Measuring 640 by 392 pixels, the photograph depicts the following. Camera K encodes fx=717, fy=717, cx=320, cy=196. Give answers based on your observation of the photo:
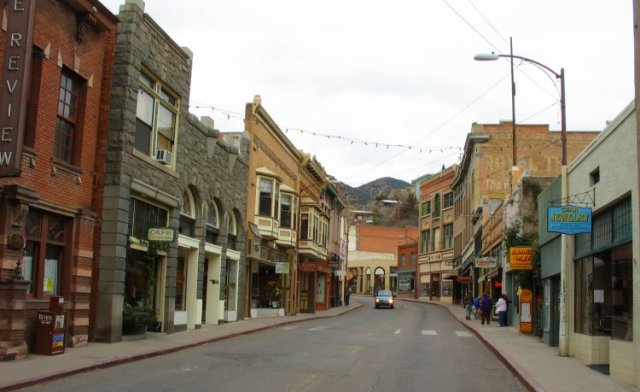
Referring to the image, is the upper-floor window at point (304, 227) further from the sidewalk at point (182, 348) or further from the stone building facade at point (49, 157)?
the stone building facade at point (49, 157)

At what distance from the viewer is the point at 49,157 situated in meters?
16.1

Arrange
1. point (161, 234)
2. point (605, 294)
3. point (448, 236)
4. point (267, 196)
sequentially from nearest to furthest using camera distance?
point (605, 294) < point (161, 234) < point (267, 196) < point (448, 236)

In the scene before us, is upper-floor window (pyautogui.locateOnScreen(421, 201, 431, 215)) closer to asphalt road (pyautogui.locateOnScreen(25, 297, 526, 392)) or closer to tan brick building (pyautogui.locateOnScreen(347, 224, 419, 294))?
tan brick building (pyautogui.locateOnScreen(347, 224, 419, 294))

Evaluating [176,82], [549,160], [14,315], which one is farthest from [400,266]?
[14,315]

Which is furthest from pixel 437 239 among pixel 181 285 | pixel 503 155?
pixel 181 285

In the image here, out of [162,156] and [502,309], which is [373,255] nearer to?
[502,309]

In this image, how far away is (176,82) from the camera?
22766 mm

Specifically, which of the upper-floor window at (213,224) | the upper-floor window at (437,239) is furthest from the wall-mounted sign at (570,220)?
the upper-floor window at (437,239)

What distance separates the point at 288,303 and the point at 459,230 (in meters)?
29.8

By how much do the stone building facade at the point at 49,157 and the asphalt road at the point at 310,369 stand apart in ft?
8.24

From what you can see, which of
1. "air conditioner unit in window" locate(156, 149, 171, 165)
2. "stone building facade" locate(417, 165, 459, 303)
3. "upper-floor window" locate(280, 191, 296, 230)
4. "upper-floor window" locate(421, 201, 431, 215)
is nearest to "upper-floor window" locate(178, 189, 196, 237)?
"air conditioner unit in window" locate(156, 149, 171, 165)

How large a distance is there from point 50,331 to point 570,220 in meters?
11.6

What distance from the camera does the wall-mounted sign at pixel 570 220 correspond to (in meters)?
16.0

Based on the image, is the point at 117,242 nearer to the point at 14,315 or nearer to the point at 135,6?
the point at 14,315
